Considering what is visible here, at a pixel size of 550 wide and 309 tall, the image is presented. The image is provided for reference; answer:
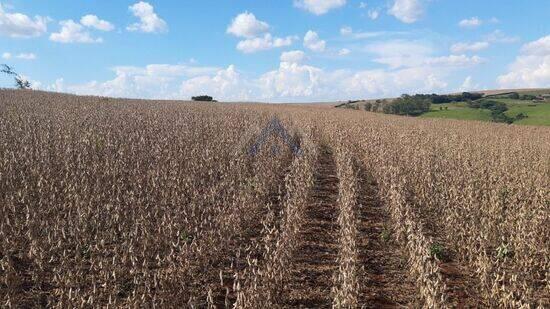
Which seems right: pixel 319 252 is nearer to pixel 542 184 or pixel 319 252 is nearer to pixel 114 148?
pixel 542 184

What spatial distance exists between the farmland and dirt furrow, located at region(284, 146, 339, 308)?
3 centimetres

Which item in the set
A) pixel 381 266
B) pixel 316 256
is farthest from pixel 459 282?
pixel 316 256

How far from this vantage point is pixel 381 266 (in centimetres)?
648

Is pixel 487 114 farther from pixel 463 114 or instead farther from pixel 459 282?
pixel 459 282

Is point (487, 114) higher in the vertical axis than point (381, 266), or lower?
higher

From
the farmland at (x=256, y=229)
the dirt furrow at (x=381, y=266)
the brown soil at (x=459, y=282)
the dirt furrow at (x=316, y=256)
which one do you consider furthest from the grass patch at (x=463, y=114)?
the brown soil at (x=459, y=282)

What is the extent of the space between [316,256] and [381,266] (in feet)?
3.18

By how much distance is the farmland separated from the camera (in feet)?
16.8

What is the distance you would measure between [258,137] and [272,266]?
36.1 feet

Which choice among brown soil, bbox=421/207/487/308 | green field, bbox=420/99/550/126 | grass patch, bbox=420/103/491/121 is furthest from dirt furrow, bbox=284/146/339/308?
grass patch, bbox=420/103/491/121

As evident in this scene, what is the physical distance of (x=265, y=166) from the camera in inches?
429

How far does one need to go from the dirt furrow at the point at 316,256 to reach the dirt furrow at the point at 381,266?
0.47 metres

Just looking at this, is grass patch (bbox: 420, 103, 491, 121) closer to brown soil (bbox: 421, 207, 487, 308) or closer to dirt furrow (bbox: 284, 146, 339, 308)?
dirt furrow (bbox: 284, 146, 339, 308)

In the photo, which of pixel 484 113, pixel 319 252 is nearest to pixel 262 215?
pixel 319 252
